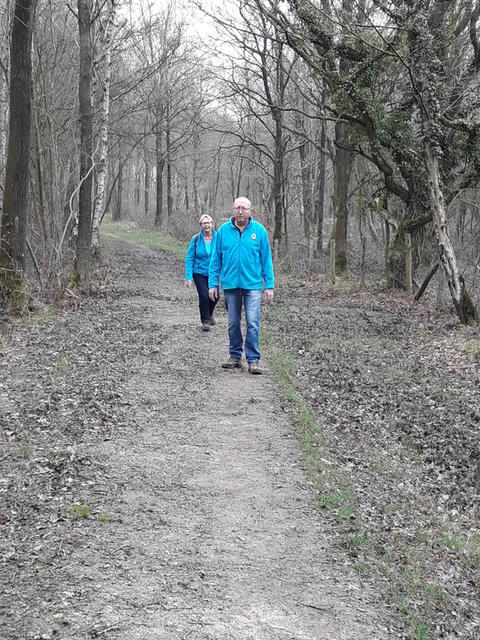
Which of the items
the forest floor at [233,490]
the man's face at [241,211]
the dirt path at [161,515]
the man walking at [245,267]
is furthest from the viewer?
the man walking at [245,267]

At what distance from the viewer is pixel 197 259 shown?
1126 centimetres

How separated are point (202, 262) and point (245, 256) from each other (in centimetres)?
283

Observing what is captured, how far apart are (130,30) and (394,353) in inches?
590

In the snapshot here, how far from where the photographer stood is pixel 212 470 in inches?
221

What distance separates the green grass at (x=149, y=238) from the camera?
30894 mm

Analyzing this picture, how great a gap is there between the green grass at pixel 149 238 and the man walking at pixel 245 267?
18.0 metres

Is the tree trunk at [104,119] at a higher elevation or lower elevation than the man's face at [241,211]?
higher

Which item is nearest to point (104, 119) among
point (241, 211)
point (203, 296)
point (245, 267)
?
point (203, 296)

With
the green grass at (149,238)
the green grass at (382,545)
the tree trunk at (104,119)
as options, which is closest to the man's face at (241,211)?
the green grass at (382,545)

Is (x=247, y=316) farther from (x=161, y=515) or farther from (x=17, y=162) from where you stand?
(x=17, y=162)

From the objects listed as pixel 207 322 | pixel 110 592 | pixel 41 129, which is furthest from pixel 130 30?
pixel 110 592

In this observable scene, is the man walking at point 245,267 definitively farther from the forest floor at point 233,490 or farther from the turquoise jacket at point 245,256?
the forest floor at point 233,490

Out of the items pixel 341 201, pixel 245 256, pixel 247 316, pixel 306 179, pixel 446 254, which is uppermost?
pixel 306 179

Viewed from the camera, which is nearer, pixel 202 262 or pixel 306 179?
pixel 202 262
